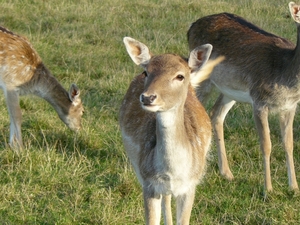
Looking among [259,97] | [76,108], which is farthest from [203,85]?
[76,108]

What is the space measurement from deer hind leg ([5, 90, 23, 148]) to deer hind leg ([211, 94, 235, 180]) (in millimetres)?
1905

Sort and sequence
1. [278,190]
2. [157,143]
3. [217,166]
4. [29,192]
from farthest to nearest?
[217,166] → [278,190] → [29,192] → [157,143]

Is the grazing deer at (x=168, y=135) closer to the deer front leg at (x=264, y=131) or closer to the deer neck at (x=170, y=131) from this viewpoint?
the deer neck at (x=170, y=131)

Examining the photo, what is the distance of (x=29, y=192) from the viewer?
491 cm

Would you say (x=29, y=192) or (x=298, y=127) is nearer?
(x=29, y=192)

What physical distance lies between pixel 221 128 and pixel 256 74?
716 millimetres

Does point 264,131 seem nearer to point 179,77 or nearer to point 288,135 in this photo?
point 288,135

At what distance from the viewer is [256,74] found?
591 cm

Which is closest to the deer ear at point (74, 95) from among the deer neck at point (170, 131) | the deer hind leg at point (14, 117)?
the deer hind leg at point (14, 117)

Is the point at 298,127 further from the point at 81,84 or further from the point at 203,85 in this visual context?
the point at 81,84

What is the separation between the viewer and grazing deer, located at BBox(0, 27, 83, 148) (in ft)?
22.0

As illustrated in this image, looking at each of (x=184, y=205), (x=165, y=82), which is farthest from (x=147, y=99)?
(x=184, y=205)

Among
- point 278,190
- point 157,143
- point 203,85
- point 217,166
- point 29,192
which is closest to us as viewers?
point 157,143

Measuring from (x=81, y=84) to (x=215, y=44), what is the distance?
2171mm
